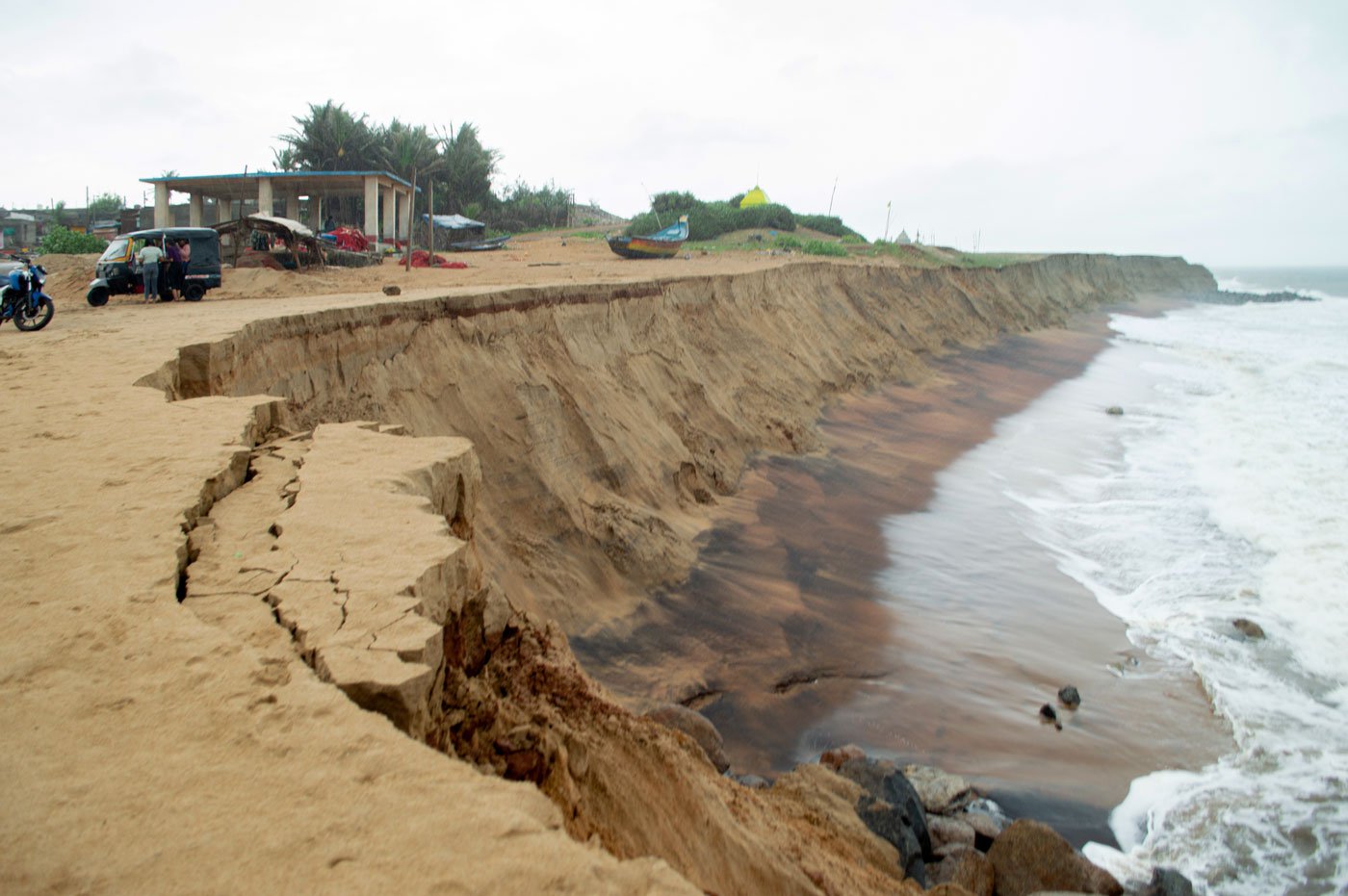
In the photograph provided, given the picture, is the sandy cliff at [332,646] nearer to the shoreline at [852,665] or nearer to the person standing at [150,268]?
the shoreline at [852,665]

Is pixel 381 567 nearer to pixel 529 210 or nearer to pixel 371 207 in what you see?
pixel 371 207

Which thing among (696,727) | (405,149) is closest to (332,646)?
(696,727)

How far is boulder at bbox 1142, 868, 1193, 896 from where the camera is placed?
6004mm

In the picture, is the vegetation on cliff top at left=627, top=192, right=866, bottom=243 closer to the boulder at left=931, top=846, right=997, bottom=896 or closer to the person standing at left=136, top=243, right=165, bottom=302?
the person standing at left=136, top=243, right=165, bottom=302

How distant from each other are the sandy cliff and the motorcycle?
1.48 meters

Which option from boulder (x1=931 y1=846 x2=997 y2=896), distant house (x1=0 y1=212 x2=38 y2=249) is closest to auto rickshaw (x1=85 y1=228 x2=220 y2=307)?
boulder (x1=931 y1=846 x2=997 y2=896)

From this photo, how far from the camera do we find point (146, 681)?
3.15m

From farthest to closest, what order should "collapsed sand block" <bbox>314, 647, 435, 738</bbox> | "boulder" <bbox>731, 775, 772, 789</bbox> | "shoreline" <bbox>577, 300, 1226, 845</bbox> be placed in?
1. "shoreline" <bbox>577, 300, 1226, 845</bbox>
2. "boulder" <bbox>731, 775, 772, 789</bbox>
3. "collapsed sand block" <bbox>314, 647, 435, 738</bbox>

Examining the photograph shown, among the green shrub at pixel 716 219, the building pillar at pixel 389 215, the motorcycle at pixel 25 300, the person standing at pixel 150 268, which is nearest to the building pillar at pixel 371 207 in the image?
the building pillar at pixel 389 215

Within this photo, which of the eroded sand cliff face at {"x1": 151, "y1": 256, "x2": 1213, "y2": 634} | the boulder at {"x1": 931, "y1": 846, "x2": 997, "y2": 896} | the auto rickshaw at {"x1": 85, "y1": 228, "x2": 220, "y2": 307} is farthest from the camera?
the auto rickshaw at {"x1": 85, "y1": 228, "x2": 220, "y2": 307}

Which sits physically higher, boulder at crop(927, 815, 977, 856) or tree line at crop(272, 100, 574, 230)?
tree line at crop(272, 100, 574, 230)

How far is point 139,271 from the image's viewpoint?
48.4 feet

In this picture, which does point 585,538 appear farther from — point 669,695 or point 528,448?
point 669,695

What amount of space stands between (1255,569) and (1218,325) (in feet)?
140
